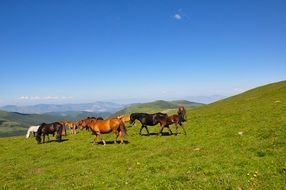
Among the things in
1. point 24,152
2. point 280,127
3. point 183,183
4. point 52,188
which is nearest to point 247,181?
point 183,183

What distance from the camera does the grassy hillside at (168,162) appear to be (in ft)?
57.0

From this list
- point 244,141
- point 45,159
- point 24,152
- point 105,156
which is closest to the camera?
point 244,141

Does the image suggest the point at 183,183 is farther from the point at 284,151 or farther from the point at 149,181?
the point at 284,151

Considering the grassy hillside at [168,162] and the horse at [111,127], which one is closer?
the grassy hillside at [168,162]

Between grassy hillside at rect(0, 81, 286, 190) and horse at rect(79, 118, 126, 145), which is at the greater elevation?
horse at rect(79, 118, 126, 145)

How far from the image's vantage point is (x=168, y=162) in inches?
838

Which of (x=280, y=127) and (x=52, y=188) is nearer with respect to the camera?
(x=52, y=188)

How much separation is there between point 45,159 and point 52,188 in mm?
10437

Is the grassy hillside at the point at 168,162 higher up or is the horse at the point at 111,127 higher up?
the horse at the point at 111,127

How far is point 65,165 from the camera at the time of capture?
2564 cm

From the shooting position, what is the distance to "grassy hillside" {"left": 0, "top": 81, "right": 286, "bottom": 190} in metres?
17.4

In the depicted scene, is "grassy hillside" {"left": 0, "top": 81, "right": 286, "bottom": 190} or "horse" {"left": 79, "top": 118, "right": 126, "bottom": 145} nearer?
"grassy hillside" {"left": 0, "top": 81, "right": 286, "bottom": 190}

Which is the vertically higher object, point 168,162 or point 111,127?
point 111,127

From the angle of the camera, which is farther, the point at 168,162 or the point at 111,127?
the point at 111,127
